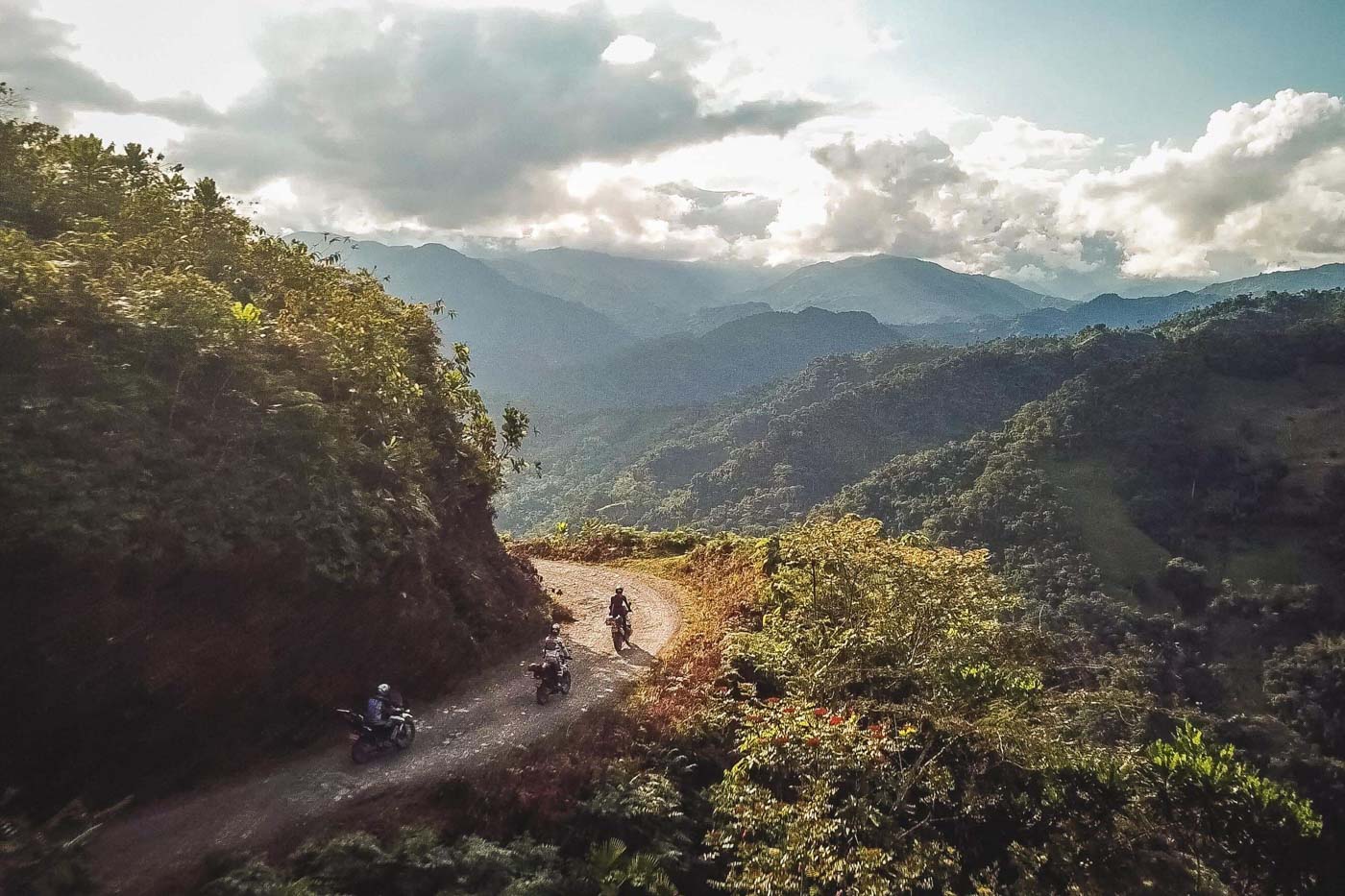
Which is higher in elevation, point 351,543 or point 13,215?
point 13,215

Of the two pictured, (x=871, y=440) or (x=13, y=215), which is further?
(x=871, y=440)

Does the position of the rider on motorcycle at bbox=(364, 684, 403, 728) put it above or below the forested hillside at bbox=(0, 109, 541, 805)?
below

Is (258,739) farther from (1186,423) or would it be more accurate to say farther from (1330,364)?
(1330,364)

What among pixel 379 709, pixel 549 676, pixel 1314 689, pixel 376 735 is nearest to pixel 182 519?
pixel 379 709

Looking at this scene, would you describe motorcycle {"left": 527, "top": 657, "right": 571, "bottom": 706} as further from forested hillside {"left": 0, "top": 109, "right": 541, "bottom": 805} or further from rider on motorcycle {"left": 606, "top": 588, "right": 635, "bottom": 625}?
rider on motorcycle {"left": 606, "top": 588, "right": 635, "bottom": 625}

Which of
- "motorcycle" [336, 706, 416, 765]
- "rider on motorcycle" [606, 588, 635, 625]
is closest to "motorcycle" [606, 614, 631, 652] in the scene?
"rider on motorcycle" [606, 588, 635, 625]

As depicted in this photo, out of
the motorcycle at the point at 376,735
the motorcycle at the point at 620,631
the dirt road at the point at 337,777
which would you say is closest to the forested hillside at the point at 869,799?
the dirt road at the point at 337,777

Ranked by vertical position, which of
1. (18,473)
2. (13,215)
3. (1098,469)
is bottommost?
(1098,469)

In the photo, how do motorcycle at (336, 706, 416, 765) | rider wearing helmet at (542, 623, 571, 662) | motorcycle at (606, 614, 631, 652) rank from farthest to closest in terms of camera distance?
motorcycle at (606, 614, 631, 652)
rider wearing helmet at (542, 623, 571, 662)
motorcycle at (336, 706, 416, 765)

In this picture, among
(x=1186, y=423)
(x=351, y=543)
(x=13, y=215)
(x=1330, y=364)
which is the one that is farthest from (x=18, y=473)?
(x=1330, y=364)
